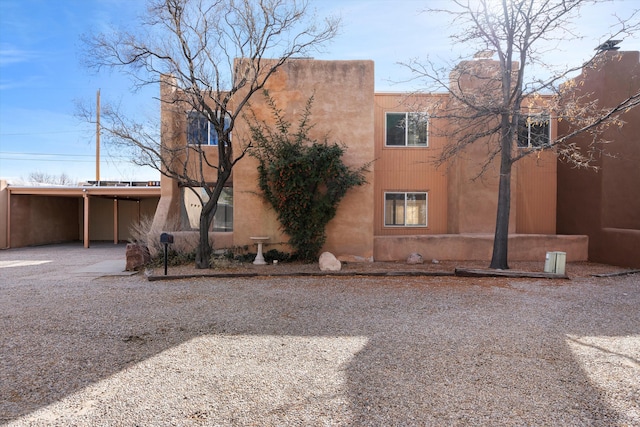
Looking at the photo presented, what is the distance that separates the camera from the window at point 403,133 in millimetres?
13031

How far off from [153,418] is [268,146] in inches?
345

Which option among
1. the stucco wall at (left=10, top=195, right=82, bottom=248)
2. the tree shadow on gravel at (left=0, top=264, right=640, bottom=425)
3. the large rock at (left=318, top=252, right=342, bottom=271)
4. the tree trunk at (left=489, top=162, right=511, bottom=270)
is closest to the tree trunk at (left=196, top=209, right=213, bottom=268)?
the tree shadow on gravel at (left=0, top=264, right=640, bottom=425)

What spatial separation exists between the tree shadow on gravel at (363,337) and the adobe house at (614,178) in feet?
14.8

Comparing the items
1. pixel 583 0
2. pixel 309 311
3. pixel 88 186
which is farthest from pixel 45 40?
pixel 583 0

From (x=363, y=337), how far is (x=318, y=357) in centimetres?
87

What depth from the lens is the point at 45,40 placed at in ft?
41.5

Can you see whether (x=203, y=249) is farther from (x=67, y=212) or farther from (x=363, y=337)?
(x=67, y=212)

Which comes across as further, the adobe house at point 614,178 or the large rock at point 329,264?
the adobe house at point 614,178

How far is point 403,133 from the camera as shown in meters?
13.1

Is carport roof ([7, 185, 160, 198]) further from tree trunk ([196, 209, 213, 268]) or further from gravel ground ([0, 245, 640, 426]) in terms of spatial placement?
gravel ground ([0, 245, 640, 426])

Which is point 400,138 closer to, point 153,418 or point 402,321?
point 402,321

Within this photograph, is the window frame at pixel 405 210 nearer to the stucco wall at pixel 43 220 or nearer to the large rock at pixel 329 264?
the large rock at pixel 329 264

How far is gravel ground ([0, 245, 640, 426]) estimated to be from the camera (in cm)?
306

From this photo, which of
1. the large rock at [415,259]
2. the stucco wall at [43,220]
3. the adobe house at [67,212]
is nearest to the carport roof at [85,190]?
the adobe house at [67,212]
